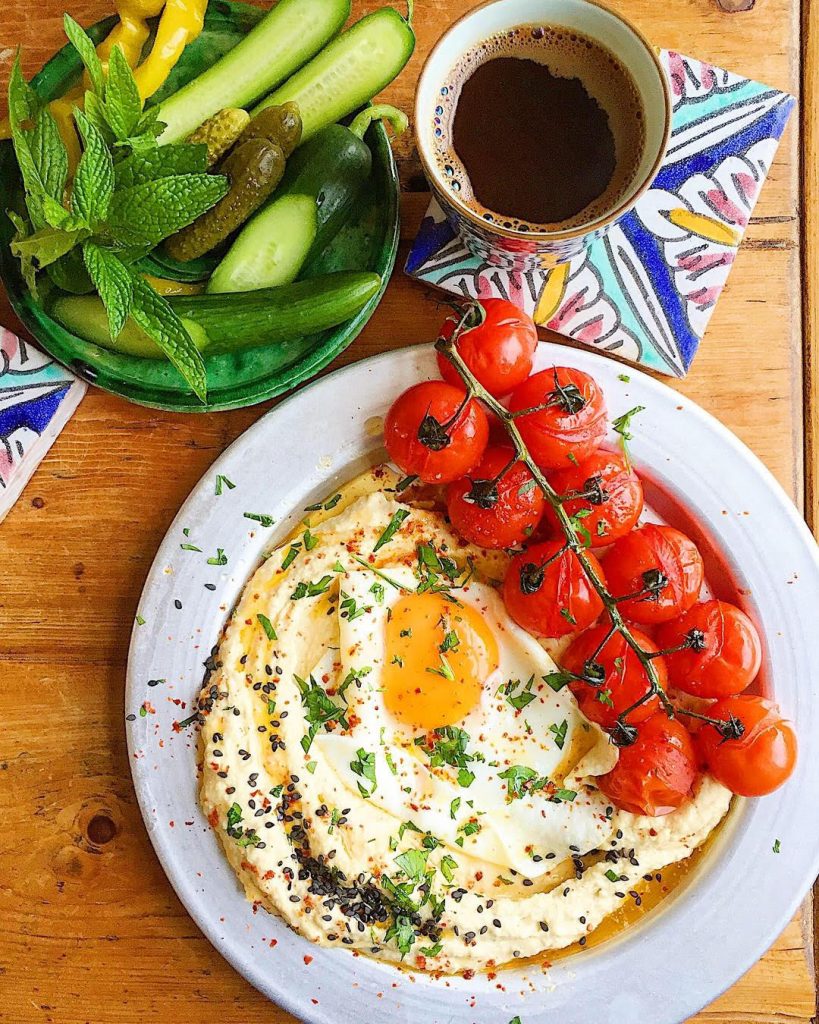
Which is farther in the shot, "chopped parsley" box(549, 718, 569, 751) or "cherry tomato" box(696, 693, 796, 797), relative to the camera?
"chopped parsley" box(549, 718, 569, 751)

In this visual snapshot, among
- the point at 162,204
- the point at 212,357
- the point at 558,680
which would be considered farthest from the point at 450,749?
the point at 162,204

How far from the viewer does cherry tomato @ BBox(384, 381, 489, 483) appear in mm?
1965

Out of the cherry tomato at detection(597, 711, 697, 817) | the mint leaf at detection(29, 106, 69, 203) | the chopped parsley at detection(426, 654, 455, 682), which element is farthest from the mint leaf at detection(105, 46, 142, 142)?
the cherry tomato at detection(597, 711, 697, 817)

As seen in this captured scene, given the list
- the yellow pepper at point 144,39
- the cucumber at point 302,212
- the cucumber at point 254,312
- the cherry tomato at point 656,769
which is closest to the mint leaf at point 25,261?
the cucumber at point 254,312

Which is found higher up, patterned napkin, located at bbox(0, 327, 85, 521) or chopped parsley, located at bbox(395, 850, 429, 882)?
patterned napkin, located at bbox(0, 327, 85, 521)

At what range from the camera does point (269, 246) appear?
208 centimetres

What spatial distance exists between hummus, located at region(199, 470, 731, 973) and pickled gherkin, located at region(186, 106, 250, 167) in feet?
2.69

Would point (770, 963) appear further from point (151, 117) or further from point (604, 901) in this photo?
point (151, 117)

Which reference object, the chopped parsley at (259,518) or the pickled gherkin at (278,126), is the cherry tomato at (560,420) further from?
the pickled gherkin at (278,126)

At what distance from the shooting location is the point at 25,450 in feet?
7.18

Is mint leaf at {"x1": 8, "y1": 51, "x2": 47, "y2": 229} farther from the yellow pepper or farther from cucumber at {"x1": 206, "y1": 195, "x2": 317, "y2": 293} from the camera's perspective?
cucumber at {"x1": 206, "y1": 195, "x2": 317, "y2": 293}

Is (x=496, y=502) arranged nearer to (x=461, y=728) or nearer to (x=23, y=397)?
(x=461, y=728)

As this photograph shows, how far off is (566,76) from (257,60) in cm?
69

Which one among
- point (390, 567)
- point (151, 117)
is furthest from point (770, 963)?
point (151, 117)
